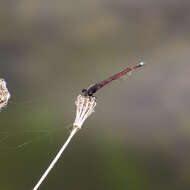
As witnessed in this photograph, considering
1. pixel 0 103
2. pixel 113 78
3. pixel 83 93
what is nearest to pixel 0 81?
pixel 0 103

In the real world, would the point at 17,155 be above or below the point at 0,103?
below

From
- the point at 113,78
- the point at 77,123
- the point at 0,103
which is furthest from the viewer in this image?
the point at 0,103

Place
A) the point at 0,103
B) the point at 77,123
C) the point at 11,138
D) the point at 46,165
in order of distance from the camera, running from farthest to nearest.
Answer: the point at 11,138, the point at 46,165, the point at 0,103, the point at 77,123

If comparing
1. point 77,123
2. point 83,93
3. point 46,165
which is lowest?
point 46,165

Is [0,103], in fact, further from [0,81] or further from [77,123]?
[77,123]

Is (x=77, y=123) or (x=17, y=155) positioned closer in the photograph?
(x=77, y=123)

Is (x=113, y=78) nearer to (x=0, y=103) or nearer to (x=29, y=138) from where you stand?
(x=0, y=103)
